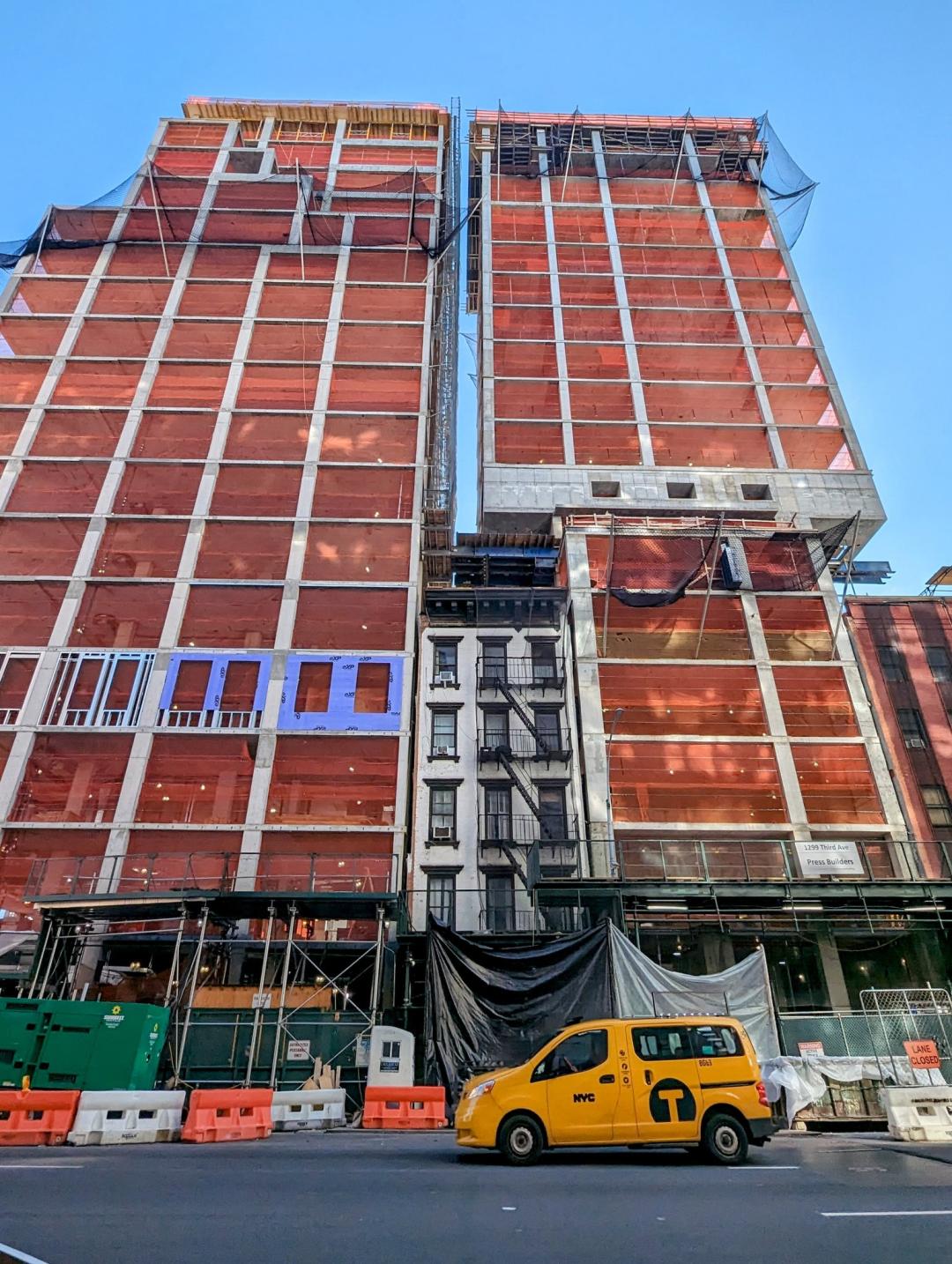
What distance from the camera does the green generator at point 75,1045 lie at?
47.6 feet

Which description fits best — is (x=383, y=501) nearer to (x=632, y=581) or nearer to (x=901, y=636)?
(x=632, y=581)

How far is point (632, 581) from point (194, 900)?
24.7 metres

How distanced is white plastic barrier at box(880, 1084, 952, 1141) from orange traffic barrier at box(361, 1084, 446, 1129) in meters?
8.48

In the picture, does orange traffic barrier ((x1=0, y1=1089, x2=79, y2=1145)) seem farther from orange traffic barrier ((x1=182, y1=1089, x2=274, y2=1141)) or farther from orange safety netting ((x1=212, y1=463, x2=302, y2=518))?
orange safety netting ((x1=212, y1=463, x2=302, y2=518))

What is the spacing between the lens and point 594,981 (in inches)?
708

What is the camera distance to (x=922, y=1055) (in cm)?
1434

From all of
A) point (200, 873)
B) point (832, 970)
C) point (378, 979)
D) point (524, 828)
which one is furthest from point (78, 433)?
point (832, 970)

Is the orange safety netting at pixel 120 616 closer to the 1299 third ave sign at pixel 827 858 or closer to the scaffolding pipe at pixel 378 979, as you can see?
the scaffolding pipe at pixel 378 979

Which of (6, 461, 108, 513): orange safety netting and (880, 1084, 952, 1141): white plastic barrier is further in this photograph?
(6, 461, 108, 513): orange safety netting

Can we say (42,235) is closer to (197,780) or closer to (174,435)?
(174,435)

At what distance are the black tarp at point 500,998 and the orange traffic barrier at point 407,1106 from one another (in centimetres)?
190

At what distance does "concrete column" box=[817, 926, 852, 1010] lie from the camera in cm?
2700

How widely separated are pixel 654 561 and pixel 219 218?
3983 centimetres

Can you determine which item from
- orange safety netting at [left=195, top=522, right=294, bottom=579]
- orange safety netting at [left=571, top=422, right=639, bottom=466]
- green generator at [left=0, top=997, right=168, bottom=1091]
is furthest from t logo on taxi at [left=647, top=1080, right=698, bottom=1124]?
orange safety netting at [left=571, top=422, right=639, bottom=466]
